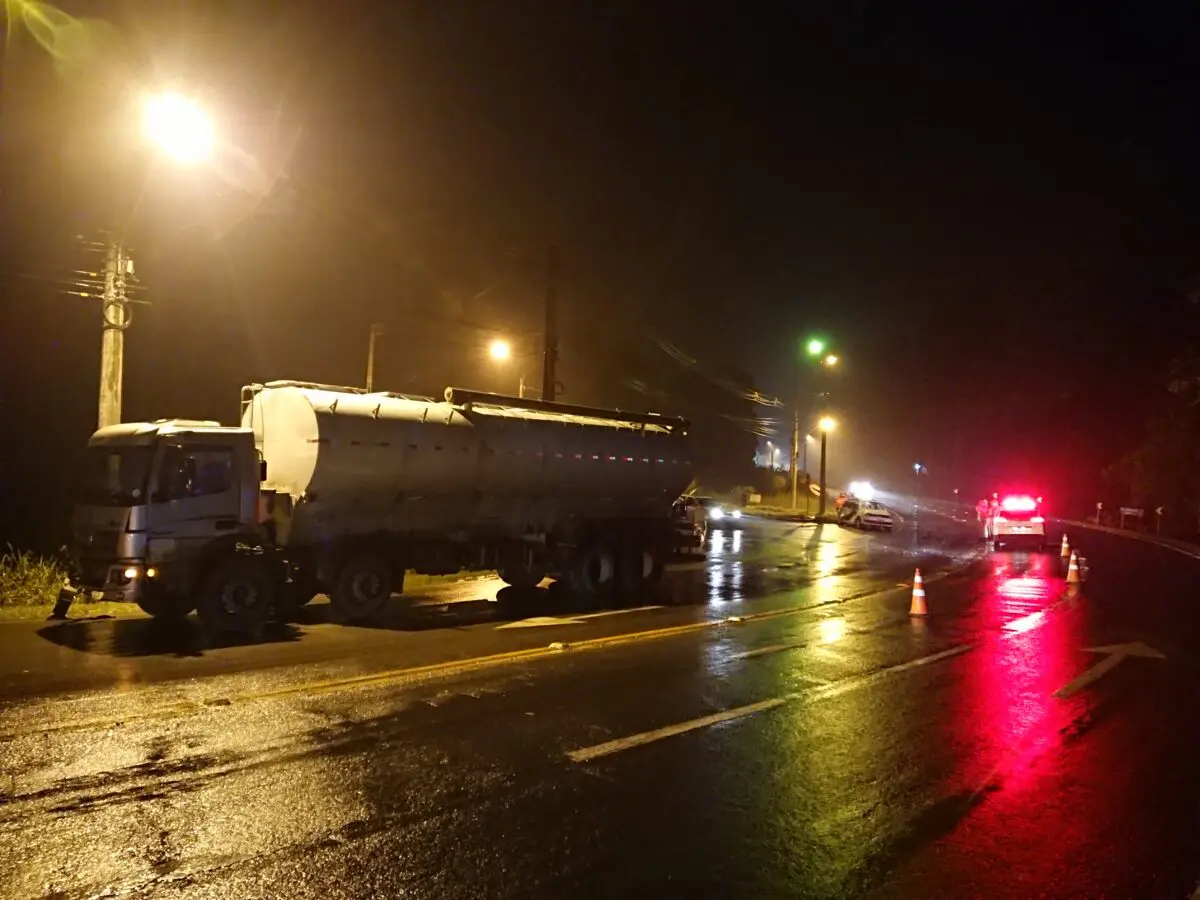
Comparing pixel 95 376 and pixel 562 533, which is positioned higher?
pixel 95 376

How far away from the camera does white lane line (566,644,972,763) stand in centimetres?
692

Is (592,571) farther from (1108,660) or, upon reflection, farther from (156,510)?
(1108,660)

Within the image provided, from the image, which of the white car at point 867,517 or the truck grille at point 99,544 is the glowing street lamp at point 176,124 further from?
the white car at point 867,517

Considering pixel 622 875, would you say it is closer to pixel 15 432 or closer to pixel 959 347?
pixel 15 432

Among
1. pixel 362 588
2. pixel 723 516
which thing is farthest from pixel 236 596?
pixel 723 516

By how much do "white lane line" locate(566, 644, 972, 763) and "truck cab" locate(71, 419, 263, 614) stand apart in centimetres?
711

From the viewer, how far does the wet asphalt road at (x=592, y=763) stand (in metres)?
4.85

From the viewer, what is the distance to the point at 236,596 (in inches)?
477

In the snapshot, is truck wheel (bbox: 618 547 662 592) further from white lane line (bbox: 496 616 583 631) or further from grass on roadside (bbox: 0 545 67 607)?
grass on roadside (bbox: 0 545 67 607)

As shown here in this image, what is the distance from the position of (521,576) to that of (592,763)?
10.3 m

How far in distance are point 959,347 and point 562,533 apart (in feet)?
243

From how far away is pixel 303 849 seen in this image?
16.3 feet

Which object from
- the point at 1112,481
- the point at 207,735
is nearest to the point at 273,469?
the point at 207,735

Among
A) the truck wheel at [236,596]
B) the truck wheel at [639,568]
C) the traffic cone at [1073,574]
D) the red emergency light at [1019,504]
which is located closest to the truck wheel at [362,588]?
the truck wheel at [236,596]
